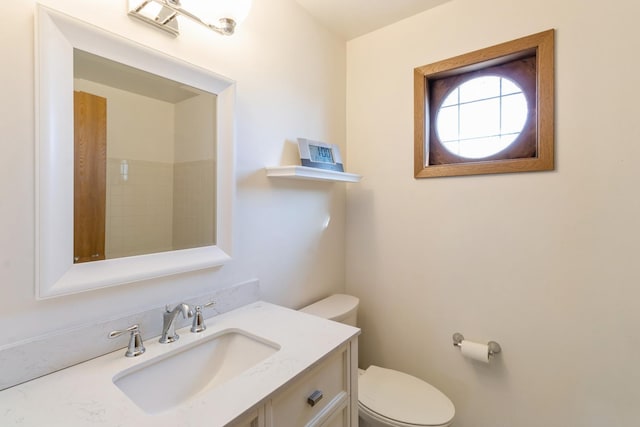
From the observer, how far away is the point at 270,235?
140 cm

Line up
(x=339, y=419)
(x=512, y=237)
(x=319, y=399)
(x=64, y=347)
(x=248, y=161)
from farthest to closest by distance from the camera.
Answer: (x=512, y=237) < (x=248, y=161) < (x=339, y=419) < (x=319, y=399) < (x=64, y=347)

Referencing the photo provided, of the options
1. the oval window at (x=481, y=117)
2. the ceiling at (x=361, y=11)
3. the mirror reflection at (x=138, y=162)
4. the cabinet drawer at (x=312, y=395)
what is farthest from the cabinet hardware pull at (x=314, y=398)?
the ceiling at (x=361, y=11)

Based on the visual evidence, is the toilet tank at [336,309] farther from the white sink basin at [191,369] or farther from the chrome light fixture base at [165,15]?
the chrome light fixture base at [165,15]

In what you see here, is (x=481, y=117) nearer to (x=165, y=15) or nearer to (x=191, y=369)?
(x=165, y=15)

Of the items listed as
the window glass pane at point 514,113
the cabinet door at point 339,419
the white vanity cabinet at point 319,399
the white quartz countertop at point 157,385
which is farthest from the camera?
the window glass pane at point 514,113

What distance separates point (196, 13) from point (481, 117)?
1.39m

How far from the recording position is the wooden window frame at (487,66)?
1297 mm

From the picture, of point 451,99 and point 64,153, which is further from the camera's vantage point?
point 451,99

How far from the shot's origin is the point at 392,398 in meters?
1.37

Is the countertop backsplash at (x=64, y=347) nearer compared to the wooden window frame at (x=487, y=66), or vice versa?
the countertop backsplash at (x=64, y=347)

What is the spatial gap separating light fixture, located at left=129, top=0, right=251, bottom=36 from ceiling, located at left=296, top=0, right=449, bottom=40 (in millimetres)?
687

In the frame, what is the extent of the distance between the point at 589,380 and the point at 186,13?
2.04m

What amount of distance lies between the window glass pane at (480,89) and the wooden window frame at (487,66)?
0.06m

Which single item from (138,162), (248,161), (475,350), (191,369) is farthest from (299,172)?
(475,350)
